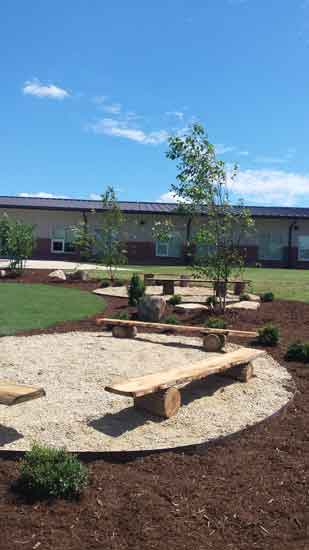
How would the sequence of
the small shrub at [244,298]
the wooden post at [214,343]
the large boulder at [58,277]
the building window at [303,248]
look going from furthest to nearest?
1. the building window at [303,248]
2. the large boulder at [58,277]
3. the small shrub at [244,298]
4. the wooden post at [214,343]

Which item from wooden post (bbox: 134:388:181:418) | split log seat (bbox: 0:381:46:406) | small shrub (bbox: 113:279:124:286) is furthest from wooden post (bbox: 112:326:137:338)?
small shrub (bbox: 113:279:124:286)

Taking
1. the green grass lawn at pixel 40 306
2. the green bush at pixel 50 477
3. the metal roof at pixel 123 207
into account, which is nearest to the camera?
the green bush at pixel 50 477

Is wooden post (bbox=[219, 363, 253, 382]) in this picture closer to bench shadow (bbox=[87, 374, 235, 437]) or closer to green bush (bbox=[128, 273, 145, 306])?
bench shadow (bbox=[87, 374, 235, 437])

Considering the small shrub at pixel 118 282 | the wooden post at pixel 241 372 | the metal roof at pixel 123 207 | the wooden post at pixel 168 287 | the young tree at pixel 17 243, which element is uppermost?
the metal roof at pixel 123 207

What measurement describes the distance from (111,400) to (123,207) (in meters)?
31.1

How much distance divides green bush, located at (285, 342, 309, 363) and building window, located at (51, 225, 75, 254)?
27.9 meters

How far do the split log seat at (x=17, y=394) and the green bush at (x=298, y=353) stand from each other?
4347 millimetres

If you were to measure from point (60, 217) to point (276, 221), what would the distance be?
1438 centimetres

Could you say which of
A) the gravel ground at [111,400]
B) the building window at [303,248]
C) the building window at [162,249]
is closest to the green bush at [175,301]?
the gravel ground at [111,400]

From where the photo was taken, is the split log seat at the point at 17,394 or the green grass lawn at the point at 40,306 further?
the green grass lawn at the point at 40,306

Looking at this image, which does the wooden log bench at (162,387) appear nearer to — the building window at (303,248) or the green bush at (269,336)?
the green bush at (269,336)

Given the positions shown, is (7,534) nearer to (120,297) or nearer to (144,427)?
(144,427)

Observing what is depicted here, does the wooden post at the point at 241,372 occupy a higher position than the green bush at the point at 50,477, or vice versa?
the wooden post at the point at 241,372

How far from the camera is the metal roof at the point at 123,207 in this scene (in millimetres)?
32688
